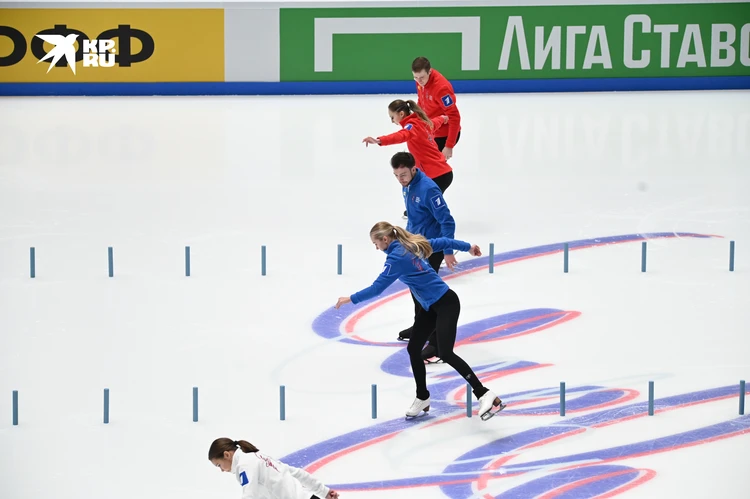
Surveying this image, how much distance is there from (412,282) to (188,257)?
3.63m

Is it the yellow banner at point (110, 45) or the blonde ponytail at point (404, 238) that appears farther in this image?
the yellow banner at point (110, 45)

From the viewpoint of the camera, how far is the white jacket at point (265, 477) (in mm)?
5742

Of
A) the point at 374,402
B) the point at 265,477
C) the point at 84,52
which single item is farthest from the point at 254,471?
the point at 84,52

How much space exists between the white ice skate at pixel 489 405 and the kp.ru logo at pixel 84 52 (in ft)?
48.2

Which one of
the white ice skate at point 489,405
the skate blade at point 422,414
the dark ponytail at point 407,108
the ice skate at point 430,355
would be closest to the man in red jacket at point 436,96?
the dark ponytail at point 407,108

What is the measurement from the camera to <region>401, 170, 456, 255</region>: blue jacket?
29.4 feet

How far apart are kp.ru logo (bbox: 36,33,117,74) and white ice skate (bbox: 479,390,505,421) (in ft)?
48.2

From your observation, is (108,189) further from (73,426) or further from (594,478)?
(594,478)

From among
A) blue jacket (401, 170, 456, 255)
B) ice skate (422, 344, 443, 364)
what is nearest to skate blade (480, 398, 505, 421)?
ice skate (422, 344, 443, 364)

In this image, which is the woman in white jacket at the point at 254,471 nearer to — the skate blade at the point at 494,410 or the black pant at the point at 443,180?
the skate blade at the point at 494,410

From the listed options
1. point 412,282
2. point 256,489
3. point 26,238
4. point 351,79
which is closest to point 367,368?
point 412,282

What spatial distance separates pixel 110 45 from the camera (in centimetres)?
2077

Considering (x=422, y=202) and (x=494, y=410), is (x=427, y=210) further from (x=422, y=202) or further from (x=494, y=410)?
(x=494, y=410)

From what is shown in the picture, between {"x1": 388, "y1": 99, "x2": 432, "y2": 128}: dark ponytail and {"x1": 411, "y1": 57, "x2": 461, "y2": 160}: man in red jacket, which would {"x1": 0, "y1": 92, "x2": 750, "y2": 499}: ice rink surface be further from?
{"x1": 388, "y1": 99, "x2": 432, "y2": 128}: dark ponytail
